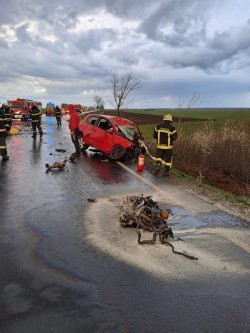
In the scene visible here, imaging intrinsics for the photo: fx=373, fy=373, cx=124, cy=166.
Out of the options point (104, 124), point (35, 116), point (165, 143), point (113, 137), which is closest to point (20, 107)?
point (35, 116)

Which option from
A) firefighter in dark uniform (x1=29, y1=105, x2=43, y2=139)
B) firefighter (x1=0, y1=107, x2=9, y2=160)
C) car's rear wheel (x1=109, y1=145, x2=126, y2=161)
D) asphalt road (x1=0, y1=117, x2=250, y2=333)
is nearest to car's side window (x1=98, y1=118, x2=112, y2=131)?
car's rear wheel (x1=109, y1=145, x2=126, y2=161)

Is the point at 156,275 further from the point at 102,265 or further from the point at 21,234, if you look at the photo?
the point at 21,234

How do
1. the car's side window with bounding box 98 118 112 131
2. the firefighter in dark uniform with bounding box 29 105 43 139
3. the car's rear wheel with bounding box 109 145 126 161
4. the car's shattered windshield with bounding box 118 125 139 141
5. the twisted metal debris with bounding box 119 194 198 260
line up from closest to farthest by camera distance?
the twisted metal debris with bounding box 119 194 198 260 < the car's rear wheel with bounding box 109 145 126 161 < the car's shattered windshield with bounding box 118 125 139 141 < the car's side window with bounding box 98 118 112 131 < the firefighter in dark uniform with bounding box 29 105 43 139

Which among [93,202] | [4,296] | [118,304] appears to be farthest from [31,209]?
[118,304]

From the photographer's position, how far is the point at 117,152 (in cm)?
1403

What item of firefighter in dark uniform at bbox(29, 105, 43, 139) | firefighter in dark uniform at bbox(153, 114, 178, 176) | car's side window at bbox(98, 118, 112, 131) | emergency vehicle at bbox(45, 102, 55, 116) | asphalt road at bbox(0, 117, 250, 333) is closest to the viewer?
asphalt road at bbox(0, 117, 250, 333)

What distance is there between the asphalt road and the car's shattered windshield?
6.78 metres

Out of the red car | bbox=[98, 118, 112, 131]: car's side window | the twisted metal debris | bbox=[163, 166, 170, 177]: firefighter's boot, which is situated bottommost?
bbox=[163, 166, 170, 177]: firefighter's boot

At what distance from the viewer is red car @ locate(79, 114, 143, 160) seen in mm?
14023

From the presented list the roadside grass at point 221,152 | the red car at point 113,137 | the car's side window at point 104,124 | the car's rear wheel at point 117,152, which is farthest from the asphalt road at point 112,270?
the car's side window at point 104,124

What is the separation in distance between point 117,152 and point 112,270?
9902mm

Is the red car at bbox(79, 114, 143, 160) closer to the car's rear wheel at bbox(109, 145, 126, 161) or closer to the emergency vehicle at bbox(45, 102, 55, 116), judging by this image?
the car's rear wheel at bbox(109, 145, 126, 161)

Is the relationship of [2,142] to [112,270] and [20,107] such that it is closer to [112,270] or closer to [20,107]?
[112,270]

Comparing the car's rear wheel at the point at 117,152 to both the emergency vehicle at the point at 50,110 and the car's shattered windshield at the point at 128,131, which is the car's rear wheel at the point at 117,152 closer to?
the car's shattered windshield at the point at 128,131
